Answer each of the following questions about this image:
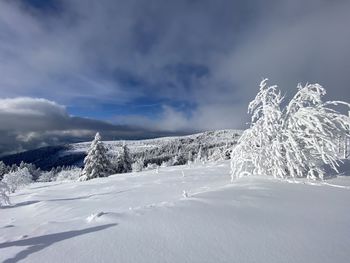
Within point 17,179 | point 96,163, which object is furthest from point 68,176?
point 96,163

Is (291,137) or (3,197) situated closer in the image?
(291,137)

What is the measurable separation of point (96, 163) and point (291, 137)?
3129 centimetres

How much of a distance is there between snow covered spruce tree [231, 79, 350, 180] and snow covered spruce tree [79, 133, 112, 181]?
29182mm

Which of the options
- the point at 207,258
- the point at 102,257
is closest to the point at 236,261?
the point at 207,258

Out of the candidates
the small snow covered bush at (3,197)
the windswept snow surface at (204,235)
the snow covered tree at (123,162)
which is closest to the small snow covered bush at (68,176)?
the snow covered tree at (123,162)

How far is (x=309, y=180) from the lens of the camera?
9344 mm

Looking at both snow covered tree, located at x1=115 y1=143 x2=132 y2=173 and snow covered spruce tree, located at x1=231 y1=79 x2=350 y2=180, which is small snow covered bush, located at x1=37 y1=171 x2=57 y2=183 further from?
snow covered spruce tree, located at x1=231 y1=79 x2=350 y2=180

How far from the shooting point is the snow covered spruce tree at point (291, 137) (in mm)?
9984

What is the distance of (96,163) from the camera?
37938 millimetres

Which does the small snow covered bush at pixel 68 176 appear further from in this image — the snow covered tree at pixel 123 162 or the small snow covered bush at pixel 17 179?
the snow covered tree at pixel 123 162

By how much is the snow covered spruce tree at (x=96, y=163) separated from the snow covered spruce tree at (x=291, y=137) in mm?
29182

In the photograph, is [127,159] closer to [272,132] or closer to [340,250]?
[272,132]

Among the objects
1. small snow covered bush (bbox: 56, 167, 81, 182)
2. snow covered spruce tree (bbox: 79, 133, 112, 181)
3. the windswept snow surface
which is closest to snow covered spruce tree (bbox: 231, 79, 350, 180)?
the windswept snow surface

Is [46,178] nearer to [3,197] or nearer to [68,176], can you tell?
[68,176]
